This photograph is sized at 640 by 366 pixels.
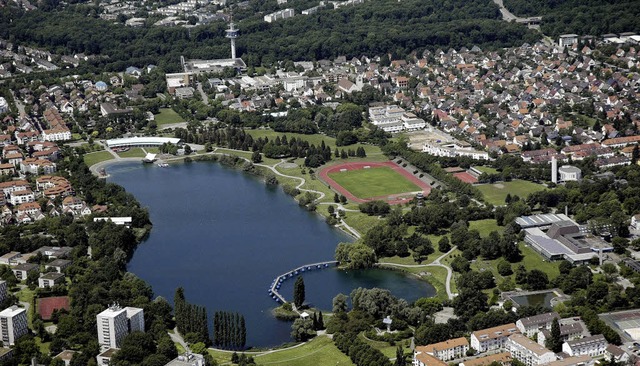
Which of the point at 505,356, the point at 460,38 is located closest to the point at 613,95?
the point at 460,38

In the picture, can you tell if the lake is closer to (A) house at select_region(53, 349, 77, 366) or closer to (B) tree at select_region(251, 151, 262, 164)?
(B) tree at select_region(251, 151, 262, 164)

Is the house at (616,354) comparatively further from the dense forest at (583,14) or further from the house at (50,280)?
the dense forest at (583,14)

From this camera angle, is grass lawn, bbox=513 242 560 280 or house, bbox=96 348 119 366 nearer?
house, bbox=96 348 119 366

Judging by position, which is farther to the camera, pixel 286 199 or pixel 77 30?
pixel 77 30

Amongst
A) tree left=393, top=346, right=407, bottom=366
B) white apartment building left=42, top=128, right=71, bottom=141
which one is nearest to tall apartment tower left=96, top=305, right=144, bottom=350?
tree left=393, top=346, right=407, bottom=366

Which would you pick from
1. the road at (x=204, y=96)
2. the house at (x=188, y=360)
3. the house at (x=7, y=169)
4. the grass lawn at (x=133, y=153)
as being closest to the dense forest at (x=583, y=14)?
the road at (x=204, y=96)

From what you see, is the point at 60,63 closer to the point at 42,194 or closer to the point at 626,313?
the point at 42,194

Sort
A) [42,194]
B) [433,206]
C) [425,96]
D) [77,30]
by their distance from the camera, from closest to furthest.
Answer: [433,206], [42,194], [425,96], [77,30]
